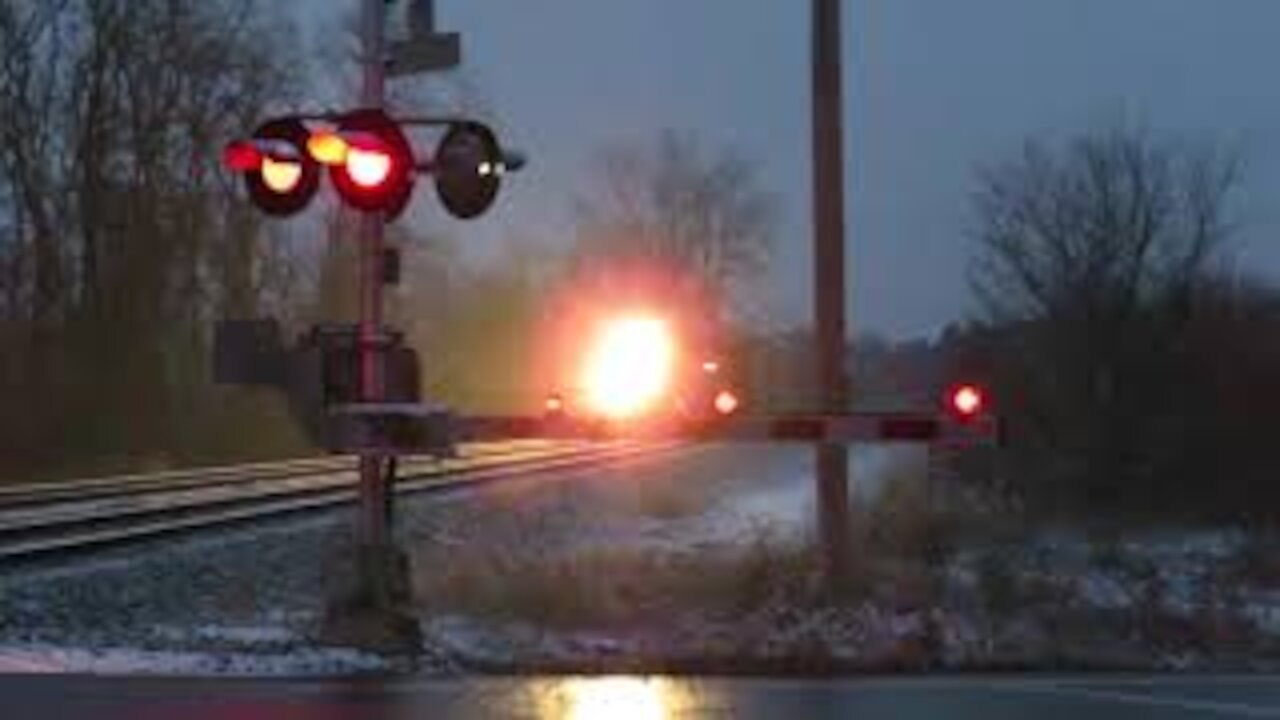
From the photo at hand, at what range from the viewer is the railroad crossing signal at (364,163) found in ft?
52.2

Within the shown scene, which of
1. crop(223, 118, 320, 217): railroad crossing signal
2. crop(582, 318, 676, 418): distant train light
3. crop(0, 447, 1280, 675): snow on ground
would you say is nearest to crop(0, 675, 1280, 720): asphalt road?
crop(0, 447, 1280, 675): snow on ground

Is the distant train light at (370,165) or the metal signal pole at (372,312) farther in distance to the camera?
the metal signal pole at (372,312)

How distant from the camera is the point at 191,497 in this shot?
1515 inches

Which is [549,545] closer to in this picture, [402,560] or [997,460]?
[997,460]

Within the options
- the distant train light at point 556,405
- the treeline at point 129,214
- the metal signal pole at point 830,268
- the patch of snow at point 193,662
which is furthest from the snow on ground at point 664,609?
the treeline at point 129,214

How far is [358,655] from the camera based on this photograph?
15.3 m

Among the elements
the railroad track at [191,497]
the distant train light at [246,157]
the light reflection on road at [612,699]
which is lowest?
the railroad track at [191,497]

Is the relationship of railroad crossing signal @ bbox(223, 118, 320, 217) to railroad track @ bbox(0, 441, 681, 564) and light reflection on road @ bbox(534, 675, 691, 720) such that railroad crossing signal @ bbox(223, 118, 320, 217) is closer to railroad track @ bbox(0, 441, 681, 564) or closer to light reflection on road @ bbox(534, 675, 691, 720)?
Answer: light reflection on road @ bbox(534, 675, 691, 720)

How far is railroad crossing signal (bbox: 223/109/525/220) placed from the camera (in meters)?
15.9

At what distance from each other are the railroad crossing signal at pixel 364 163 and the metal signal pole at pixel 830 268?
459cm

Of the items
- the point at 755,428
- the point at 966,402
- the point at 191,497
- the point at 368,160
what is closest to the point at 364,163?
the point at 368,160

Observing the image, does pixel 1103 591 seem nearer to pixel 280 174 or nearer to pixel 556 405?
pixel 280 174

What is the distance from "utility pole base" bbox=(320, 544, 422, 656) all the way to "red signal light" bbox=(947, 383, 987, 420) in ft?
13.3

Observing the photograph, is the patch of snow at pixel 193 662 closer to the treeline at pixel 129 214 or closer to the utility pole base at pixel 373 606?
the utility pole base at pixel 373 606
